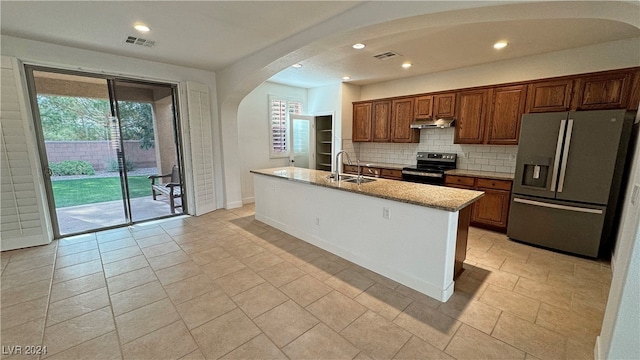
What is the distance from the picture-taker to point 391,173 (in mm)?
4953

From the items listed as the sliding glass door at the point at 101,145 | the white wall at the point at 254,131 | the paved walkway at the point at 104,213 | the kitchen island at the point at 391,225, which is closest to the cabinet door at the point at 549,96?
the kitchen island at the point at 391,225

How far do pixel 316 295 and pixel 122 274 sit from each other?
2.10m

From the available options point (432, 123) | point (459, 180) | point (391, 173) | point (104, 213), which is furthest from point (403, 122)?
point (104, 213)

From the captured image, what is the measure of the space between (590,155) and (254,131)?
17.3 feet

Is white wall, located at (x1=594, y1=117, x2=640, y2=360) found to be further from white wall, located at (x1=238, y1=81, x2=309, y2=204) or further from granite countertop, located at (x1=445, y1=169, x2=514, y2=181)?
white wall, located at (x1=238, y1=81, x2=309, y2=204)

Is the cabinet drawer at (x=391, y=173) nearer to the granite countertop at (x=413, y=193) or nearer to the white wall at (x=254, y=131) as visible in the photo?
the granite countertop at (x=413, y=193)

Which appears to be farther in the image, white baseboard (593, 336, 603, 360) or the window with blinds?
the window with blinds

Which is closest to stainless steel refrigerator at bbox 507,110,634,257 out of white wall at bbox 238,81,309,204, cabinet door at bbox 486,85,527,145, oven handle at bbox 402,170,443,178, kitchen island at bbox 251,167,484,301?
Result: cabinet door at bbox 486,85,527,145

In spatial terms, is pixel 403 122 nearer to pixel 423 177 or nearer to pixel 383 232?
pixel 423 177

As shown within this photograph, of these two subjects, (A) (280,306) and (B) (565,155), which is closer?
(A) (280,306)

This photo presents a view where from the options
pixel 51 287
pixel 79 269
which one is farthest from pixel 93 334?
pixel 79 269

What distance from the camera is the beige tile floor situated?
69.6 inches

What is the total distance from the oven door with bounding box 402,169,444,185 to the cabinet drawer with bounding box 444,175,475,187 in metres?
0.09

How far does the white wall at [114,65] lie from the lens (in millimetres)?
3164
